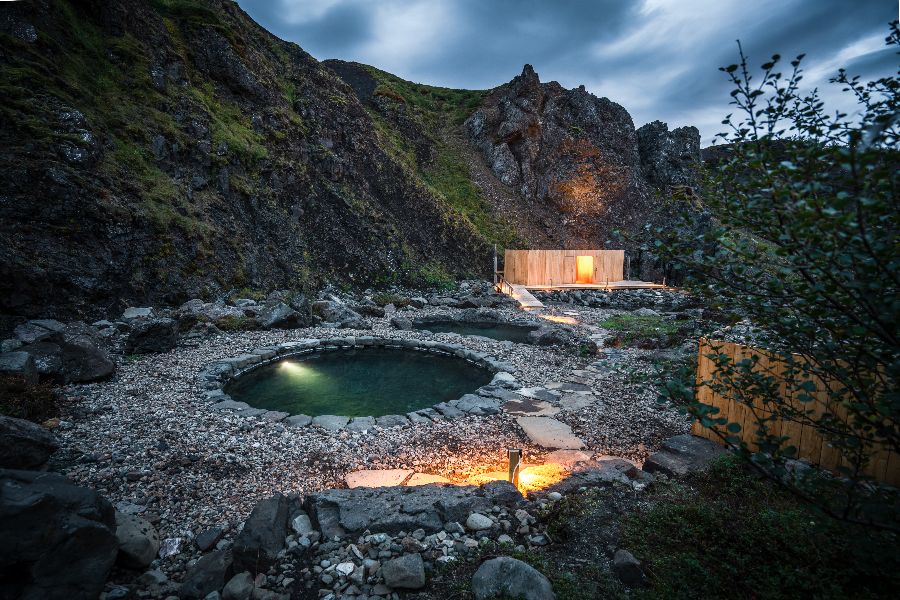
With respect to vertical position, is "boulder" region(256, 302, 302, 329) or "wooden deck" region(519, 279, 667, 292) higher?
→ "wooden deck" region(519, 279, 667, 292)

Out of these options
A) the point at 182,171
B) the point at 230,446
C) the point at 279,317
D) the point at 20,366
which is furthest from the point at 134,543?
the point at 182,171

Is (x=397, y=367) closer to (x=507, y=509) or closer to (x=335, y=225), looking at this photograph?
(x=507, y=509)

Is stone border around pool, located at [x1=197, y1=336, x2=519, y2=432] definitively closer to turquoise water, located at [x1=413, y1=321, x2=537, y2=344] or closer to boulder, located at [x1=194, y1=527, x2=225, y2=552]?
boulder, located at [x1=194, y1=527, x2=225, y2=552]

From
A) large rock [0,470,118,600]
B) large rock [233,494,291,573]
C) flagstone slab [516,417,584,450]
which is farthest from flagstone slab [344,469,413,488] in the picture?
large rock [0,470,118,600]

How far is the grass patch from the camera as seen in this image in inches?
77.9

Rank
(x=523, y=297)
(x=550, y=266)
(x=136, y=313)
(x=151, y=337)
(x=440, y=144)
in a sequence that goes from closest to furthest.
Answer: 1. (x=151, y=337)
2. (x=136, y=313)
3. (x=523, y=297)
4. (x=550, y=266)
5. (x=440, y=144)

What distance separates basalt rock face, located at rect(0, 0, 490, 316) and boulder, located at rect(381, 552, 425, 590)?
32.4 ft

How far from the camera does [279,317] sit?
10.6 metres

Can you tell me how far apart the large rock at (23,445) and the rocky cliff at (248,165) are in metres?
6.19

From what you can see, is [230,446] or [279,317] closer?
[230,446]

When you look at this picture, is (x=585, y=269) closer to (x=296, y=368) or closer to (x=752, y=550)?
(x=296, y=368)

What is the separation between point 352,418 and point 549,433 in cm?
279

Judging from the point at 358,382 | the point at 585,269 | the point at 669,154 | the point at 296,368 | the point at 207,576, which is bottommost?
the point at 358,382

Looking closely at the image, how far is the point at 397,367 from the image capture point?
8.98 m
